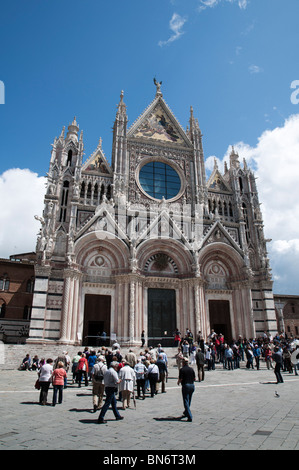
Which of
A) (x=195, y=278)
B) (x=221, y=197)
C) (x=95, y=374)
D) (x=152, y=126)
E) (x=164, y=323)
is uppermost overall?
(x=152, y=126)

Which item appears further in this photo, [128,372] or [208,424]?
[128,372]

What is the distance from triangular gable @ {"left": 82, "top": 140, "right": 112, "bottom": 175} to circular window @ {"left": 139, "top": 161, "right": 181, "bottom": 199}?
9.78 feet

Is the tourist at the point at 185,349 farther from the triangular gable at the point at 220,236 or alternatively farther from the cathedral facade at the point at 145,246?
the triangular gable at the point at 220,236

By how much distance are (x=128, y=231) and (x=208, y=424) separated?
17848 mm

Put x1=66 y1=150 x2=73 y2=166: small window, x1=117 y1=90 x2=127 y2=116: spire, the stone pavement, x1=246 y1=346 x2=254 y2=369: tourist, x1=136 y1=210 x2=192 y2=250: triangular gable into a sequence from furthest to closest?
1. x1=117 y1=90 x2=127 y2=116: spire
2. x1=66 y1=150 x2=73 y2=166: small window
3. x1=136 y1=210 x2=192 y2=250: triangular gable
4. x1=246 y1=346 x2=254 y2=369: tourist
5. the stone pavement

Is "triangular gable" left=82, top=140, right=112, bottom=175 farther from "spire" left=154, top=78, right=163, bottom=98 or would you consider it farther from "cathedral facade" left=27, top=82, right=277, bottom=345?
"spire" left=154, top=78, right=163, bottom=98

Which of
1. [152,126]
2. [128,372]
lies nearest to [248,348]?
[128,372]

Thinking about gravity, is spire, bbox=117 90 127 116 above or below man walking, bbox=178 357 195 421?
above

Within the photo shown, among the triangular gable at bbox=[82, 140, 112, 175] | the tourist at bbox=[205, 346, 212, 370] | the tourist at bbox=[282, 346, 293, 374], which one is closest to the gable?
the triangular gable at bbox=[82, 140, 112, 175]

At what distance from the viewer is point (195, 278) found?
75.8 feet

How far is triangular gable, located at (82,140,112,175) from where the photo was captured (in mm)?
25247

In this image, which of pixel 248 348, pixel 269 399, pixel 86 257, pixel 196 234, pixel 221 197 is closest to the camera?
pixel 269 399

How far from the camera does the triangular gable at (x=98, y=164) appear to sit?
994 inches
